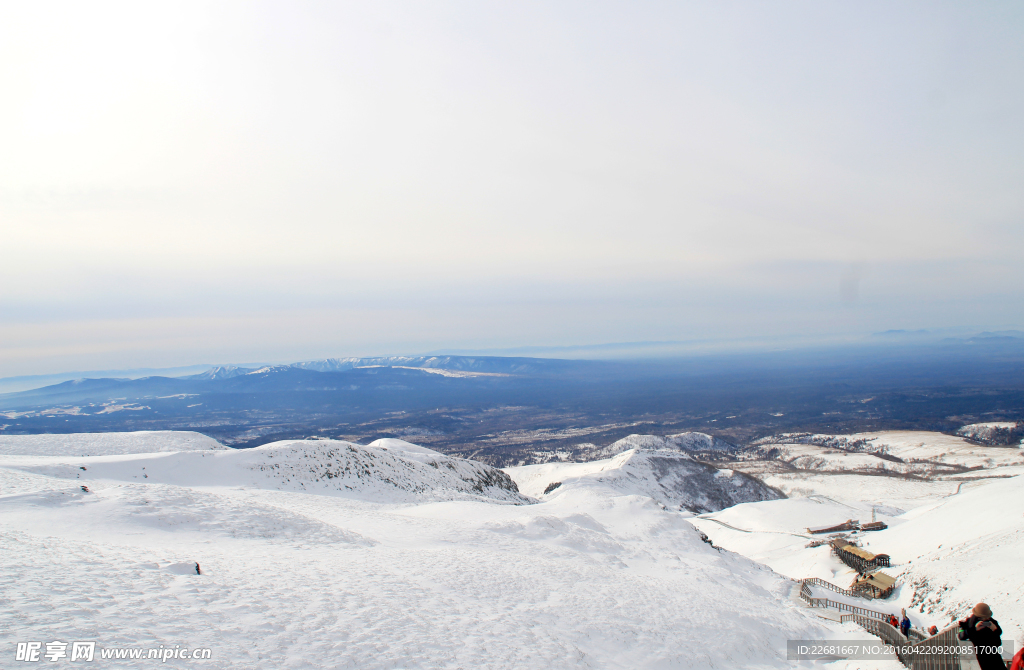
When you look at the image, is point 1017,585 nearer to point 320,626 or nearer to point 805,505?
point 320,626

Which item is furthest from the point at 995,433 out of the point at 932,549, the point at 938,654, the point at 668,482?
the point at 938,654

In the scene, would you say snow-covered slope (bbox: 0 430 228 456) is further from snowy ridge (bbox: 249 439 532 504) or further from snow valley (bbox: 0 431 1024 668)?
snow valley (bbox: 0 431 1024 668)

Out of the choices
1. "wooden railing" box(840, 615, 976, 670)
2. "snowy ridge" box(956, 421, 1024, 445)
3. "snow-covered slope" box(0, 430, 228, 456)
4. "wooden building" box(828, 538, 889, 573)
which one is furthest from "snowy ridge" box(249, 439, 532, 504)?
"snowy ridge" box(956, 421, 1024, 445)

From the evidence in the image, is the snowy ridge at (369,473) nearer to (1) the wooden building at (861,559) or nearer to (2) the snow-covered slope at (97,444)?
(2) the snow-covered slope at (97,444)

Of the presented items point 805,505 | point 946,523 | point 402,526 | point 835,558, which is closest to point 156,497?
point 402,526

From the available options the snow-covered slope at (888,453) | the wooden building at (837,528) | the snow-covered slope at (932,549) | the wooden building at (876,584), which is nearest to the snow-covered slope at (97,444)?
→ the wooden building at (876,584)

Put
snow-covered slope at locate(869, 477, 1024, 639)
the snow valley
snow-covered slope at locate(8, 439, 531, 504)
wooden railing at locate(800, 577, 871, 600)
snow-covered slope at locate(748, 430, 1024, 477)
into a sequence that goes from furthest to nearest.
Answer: snow-covered slope at locate(748, 430, 1024, 477), snow-covered slope at locate(8, 439, 531, 504), wooden railing at locate(800, 577, 871, 600), snow-covered slope at locate(869, 477, 1024, 639), the snow valley
